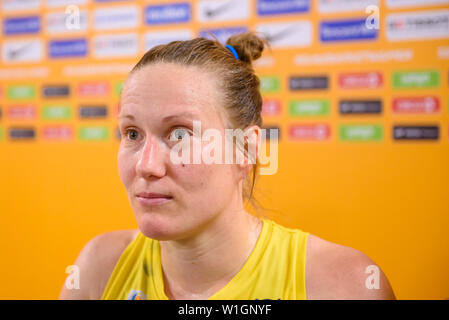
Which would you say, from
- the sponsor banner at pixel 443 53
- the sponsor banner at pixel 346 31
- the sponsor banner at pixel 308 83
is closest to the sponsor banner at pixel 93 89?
the sponsor banner at pixel 308 83

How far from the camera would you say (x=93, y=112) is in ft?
→ 4.58

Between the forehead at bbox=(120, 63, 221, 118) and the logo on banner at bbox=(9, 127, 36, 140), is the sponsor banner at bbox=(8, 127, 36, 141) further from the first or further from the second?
the forehead at bbox=(120, 63, 221, 118)

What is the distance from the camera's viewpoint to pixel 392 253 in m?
1.15

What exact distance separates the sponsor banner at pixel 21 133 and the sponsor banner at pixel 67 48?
0.29m

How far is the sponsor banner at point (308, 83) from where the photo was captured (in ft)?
3.88

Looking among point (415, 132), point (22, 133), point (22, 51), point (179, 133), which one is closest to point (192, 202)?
point (179, 133)

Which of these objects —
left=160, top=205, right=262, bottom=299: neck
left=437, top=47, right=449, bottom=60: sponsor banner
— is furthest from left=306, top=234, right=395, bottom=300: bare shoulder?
left=437, top=47, right=449, bottom=60: sponsor banner

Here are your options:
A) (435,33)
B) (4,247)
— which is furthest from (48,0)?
(435,33)

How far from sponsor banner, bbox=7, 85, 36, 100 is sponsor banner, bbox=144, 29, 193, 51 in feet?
1.62

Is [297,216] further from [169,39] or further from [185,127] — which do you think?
[169,39]

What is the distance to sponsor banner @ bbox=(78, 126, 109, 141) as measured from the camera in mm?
1388

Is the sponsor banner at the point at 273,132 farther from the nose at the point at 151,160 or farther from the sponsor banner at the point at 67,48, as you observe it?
the sponsor banner at the point at 67,48

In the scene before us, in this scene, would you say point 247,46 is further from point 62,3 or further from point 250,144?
point 62,3

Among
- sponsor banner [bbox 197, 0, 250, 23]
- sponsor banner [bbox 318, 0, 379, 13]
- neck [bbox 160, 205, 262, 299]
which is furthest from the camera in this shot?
sponsor banner [bbox 197, 0, 250, 23]
